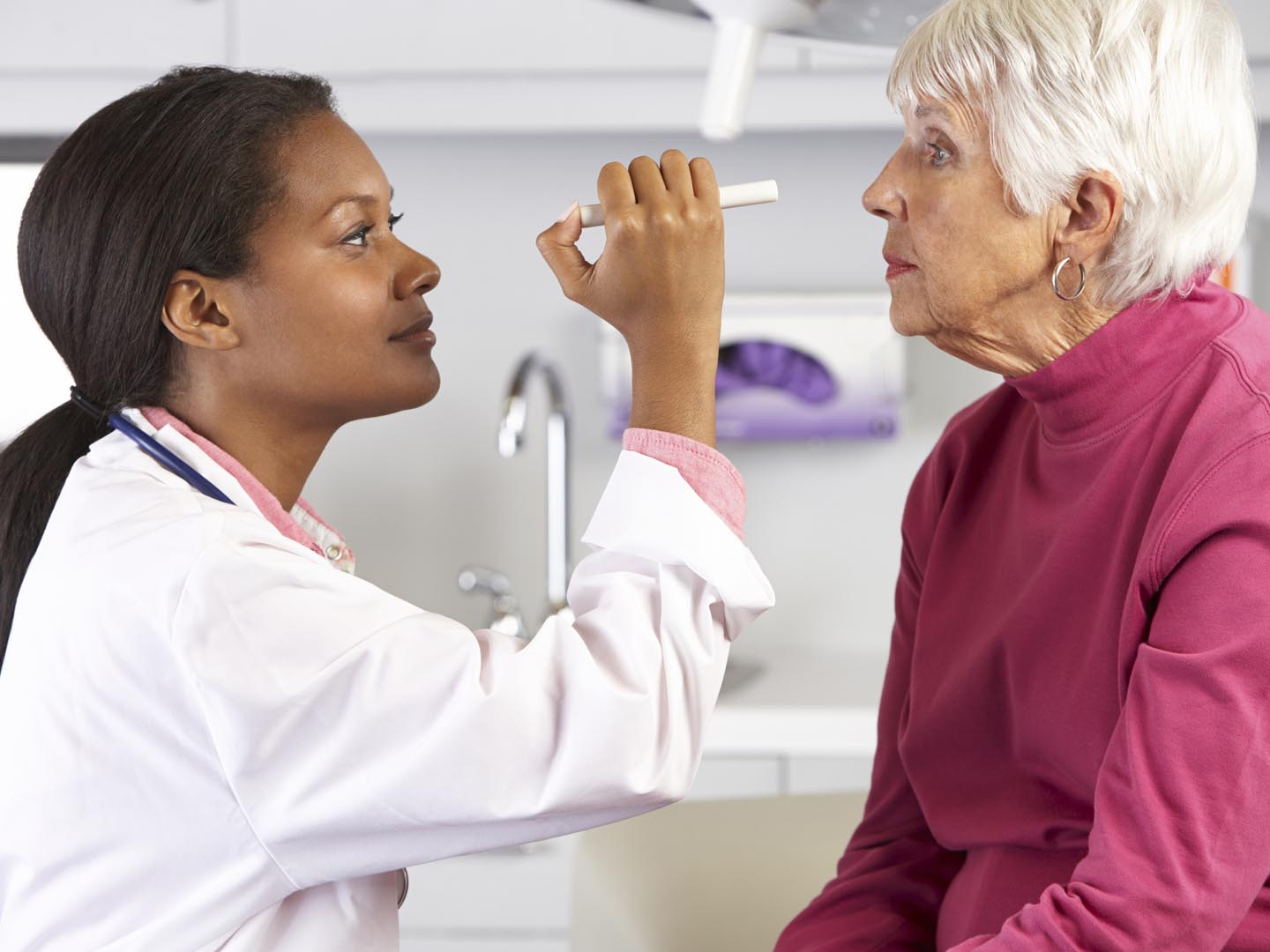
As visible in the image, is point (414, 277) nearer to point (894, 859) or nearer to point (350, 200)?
point (350, 200)

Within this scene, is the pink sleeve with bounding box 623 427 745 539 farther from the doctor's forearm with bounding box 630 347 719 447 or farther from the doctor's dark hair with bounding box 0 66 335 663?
the doctor's dark hair with bounding box 0 66 335 663

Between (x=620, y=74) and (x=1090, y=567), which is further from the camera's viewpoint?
(x=620, y=74)

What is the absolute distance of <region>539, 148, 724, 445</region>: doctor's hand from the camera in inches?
38.1

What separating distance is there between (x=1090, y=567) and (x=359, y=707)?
1.73ft

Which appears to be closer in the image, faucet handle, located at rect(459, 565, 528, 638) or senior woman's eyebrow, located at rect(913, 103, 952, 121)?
senior woman's eyebrow, located at rect(913, 103, 952, 121)

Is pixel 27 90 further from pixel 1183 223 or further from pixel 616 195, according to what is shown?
pixel 1183 223

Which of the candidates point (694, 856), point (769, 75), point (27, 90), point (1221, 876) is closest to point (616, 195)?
point (1221, 876)

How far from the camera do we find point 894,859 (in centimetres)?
126

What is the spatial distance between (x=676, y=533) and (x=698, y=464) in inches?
2.4

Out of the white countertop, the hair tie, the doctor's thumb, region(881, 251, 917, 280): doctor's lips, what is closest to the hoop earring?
region(881, 251, 917, 280): doctor's lips

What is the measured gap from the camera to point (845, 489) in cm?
251

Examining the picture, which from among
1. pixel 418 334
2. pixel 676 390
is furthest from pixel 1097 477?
pixel 418 334

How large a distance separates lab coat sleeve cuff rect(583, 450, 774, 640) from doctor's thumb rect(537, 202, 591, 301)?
13 centimetres

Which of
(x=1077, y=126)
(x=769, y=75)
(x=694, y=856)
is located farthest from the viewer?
(x=769, y=75)
